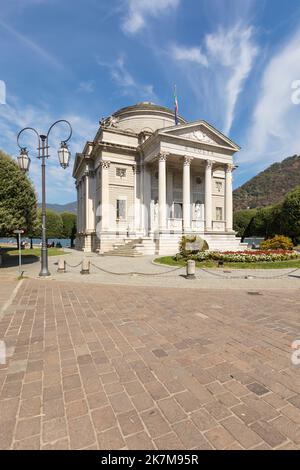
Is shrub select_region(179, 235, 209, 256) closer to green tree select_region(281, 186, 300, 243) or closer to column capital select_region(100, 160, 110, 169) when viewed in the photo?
column capital select_region(100, 160, 110, 169)

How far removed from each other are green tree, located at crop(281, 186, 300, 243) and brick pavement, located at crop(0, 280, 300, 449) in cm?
3679

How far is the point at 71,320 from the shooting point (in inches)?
217

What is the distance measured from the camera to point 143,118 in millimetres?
35062

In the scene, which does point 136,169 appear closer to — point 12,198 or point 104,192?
point 104,192

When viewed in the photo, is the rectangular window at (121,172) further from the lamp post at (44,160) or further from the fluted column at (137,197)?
the lamp post at (44,160)

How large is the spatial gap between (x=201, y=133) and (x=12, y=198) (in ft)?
72.1

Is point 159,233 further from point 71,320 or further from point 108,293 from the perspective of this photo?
point 71,320

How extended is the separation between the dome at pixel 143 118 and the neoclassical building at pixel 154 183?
238cm

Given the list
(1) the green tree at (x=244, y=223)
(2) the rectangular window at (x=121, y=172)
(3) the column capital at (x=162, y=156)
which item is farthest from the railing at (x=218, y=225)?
(1) the green tree at (x=244, y=223)

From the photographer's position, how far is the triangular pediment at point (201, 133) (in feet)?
86.5

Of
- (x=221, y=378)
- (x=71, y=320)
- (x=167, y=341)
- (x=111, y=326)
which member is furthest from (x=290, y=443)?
(x=71, y=320)

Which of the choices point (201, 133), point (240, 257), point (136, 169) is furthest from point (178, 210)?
point (240, 257)

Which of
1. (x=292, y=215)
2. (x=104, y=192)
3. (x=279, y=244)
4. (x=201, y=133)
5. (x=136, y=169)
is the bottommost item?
(x=279, y=244)

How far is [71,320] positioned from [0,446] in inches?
134
